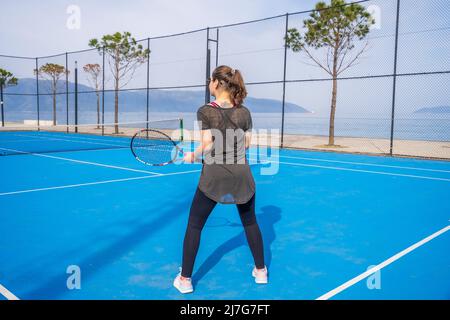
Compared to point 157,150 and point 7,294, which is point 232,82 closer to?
point 7,294

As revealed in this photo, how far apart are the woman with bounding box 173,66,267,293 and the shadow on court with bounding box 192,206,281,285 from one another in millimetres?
527

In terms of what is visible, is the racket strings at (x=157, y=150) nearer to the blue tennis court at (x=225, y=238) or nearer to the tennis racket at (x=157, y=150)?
the tennis racket at (x=157, y=150)

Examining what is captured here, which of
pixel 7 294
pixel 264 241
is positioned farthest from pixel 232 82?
pixel 7 294

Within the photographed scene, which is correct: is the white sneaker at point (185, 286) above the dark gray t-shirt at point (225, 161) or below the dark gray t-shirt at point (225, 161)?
below

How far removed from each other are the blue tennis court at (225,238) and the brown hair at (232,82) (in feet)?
5.02

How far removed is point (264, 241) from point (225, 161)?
175 centimetres

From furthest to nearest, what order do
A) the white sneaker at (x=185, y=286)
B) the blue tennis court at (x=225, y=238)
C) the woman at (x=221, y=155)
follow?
the blue tennis court at (x=225, y=238) → the white sneaker at (x=185, y=286) → the woman at (x=221, y=155)

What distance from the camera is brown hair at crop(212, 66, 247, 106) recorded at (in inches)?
127

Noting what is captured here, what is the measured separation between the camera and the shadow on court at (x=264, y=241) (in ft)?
12.6

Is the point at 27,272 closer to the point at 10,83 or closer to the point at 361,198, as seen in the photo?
the point at 361,198

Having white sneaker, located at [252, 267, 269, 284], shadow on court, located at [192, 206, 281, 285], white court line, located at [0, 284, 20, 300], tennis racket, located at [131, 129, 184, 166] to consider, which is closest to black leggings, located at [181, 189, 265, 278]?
white sneaker, located at [252, 267, 269, 284]

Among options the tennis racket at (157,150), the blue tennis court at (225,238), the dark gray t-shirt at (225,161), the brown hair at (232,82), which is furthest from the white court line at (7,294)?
the tennis racket at (157,150)

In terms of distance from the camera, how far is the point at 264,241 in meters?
4.68
